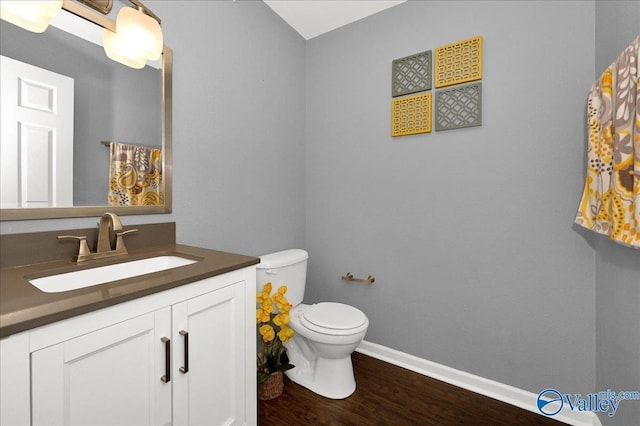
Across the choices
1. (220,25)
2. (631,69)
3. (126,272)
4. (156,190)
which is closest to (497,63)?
(631,69)

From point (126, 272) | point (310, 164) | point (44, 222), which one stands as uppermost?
point (310, 164)

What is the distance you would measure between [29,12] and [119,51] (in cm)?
34

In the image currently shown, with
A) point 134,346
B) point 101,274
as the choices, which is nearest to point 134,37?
point 101,274

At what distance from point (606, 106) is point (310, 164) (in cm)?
173

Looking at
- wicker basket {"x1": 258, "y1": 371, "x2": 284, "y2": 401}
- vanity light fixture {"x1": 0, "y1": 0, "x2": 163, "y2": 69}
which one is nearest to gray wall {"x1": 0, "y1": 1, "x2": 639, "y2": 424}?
vanity light fixture {"x1": 0, "y1": 0, "x2": 163, "y2": 69}

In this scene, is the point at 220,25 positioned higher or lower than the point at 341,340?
higher

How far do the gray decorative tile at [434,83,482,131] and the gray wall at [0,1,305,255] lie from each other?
105cm

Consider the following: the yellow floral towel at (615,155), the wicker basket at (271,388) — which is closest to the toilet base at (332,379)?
the wicker basket at (271,388)

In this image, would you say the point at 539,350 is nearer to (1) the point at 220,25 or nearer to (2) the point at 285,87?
(2) the point at 285,87

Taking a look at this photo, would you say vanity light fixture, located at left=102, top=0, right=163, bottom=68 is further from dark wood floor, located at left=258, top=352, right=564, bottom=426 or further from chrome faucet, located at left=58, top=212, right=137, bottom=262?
dark wood floor, located at left=258, top=352, right=564, bottom=426

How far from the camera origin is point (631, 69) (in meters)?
1.04

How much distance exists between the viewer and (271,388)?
1674 millimetres

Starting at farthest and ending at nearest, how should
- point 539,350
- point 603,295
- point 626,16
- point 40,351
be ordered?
point 539,350, point 603,295, point 626,16, point 40,351

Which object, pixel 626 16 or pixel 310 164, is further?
pixel 310 164
